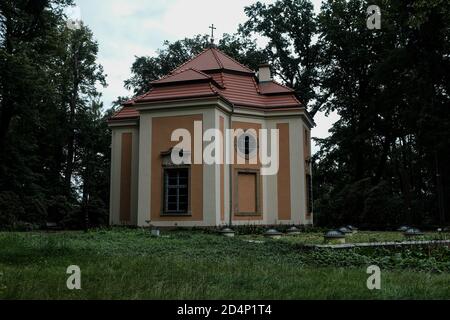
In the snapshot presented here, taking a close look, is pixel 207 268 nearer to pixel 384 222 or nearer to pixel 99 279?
pixel 99 279

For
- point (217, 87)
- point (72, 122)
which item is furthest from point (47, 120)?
point (217, 87)

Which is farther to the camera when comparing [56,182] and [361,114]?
[56,182]

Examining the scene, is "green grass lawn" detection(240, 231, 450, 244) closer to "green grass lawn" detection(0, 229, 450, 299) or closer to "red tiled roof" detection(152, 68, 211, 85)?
"green grass lawn" detection(0, 229, 450, 299)

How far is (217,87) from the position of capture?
2236 cm

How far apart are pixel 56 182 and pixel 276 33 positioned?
1825 centimetres

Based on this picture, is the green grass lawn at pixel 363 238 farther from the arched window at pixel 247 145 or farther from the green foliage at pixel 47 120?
the green foliage at pixel 47 120

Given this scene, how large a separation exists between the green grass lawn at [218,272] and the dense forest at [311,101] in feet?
34.8

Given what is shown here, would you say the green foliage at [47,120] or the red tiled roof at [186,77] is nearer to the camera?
the red tiled roof at [186,77]

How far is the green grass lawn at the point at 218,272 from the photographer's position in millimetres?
5367

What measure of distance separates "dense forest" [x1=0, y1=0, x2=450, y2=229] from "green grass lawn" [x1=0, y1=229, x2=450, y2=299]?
418 inches

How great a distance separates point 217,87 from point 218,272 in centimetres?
1606

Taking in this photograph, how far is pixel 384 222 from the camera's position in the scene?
80.8 ft

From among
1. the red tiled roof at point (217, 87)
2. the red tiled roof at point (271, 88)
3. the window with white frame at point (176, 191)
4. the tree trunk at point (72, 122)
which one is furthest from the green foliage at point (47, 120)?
the red tiled roof at point (271, 88)
